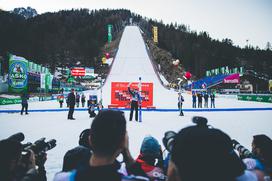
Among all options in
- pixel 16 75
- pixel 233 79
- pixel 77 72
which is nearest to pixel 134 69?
pixel 77 72

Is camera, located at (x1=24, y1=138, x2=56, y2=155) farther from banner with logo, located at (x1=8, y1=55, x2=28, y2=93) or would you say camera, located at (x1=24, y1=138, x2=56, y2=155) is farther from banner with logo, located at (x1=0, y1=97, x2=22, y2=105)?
banner with logo, located at (x1=0, y1=97, x2=22, y2=105)

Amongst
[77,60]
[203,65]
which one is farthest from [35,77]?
[203,65]

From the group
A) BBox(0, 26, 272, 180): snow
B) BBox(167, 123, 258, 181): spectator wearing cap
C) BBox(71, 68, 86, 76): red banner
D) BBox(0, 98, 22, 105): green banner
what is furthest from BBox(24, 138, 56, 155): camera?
BBox(71, 68, 86, 76): red banner

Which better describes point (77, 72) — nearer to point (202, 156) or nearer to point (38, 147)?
point (38, 147)

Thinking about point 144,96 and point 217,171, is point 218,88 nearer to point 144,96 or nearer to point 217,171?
point 144,96

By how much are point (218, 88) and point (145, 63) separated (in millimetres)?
16886

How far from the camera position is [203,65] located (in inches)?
3108

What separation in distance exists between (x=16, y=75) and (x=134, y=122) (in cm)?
1318

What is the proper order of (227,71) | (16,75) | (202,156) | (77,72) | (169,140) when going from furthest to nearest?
(227,71)
(77,72)
(16,75)
(169,140)
(202,156)

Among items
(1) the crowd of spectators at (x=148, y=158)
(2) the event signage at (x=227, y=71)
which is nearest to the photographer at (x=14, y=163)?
(1) the crowd of spectators at (x=148, y=158)

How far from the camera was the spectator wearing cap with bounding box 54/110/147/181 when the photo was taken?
54.9 inches

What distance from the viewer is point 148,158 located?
7.07 feet

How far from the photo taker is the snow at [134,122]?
656 centimetres

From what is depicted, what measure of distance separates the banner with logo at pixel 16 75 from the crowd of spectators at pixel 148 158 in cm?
1836
